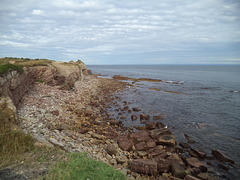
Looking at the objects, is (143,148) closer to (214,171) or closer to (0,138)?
(214,171)

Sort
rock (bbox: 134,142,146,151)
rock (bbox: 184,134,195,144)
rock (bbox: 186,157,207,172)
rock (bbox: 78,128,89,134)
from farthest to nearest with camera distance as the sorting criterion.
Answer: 1. rock (bbox: 184,134,195,144)
2. rock (bbox: 78,128,89,134)
3. rock (bbox: 134,142,146,151)
4. rock (bbox: 186,157,207,172)

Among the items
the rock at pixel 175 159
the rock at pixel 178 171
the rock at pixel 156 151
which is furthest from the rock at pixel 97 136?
the rock at pixel 178 171

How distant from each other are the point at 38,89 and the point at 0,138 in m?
13.0

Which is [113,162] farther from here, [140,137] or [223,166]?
[223,166]

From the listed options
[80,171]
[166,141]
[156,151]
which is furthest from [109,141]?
[80,171]

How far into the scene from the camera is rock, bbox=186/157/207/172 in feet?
29.5

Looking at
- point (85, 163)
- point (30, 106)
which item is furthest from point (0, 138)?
point (30, 106)

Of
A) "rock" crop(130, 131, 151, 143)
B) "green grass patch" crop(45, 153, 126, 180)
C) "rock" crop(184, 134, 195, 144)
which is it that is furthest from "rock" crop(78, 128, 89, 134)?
"rock" crop(184, 134, 195, 144)

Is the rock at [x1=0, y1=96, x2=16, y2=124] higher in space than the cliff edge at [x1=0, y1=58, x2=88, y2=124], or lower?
lower

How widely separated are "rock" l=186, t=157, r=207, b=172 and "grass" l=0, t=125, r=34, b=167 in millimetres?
9237

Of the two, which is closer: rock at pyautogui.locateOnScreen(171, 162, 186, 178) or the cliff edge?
rock at pyautogui.locateOnScreen(171, 162, 186, 178)

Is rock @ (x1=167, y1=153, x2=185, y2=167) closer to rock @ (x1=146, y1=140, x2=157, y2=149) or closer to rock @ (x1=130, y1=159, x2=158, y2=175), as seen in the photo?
rock @ (x1=146, y1=140, x2=157, y2=149)

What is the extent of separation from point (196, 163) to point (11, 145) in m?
10.2

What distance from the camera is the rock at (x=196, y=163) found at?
8.98 m
